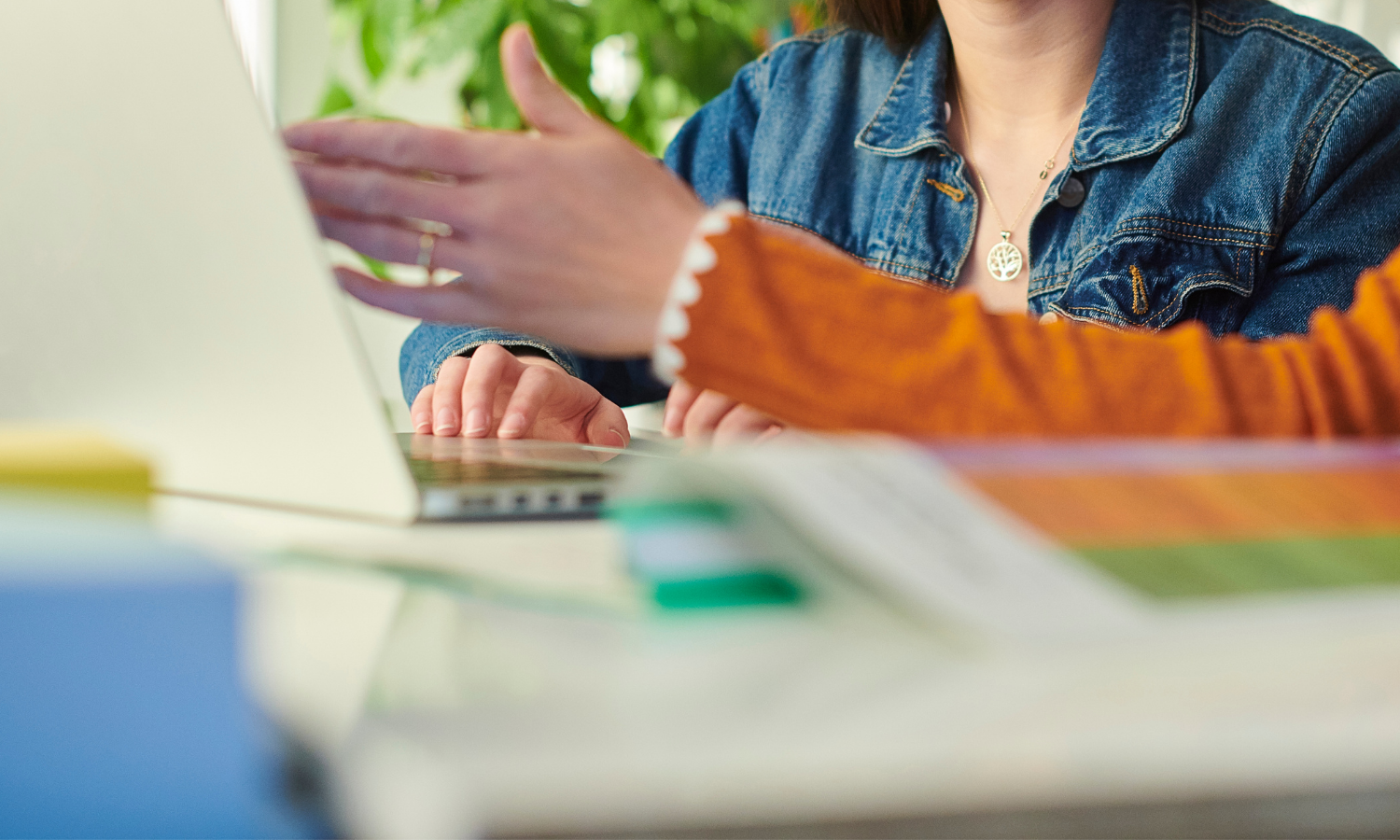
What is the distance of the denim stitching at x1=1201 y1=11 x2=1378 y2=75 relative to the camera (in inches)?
34.3

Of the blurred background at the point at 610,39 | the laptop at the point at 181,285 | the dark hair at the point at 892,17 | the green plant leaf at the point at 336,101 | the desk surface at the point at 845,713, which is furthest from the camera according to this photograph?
the green plant leaf at the point at 336,101

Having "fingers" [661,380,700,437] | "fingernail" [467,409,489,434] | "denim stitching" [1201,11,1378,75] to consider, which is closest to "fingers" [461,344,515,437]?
"fingernail" [467,409,489,434]

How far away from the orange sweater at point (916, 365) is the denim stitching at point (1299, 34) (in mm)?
561

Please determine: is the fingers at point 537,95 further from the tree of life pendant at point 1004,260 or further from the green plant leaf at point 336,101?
the green plant leaf at point 336,101

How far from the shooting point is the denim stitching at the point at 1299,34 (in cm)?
87

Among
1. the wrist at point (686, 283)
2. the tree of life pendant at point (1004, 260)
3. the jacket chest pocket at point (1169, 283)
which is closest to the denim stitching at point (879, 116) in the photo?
the tree of life pendant at point (1004, 260)

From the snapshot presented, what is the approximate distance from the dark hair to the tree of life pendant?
0.81 ft

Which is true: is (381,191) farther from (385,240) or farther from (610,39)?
(610,39)

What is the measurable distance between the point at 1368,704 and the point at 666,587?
14 centimetres

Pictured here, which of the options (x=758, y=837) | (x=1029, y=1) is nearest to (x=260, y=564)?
(x=758, y=837)

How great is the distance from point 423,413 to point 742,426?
0.92 feet

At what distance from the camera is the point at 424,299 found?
0.47 meters

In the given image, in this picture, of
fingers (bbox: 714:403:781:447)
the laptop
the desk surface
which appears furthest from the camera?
fingers (bbox: 714:403:781:447)

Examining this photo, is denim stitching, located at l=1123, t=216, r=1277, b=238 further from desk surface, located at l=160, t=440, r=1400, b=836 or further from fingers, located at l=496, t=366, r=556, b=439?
desk surface, located at l=160, t=440, r=1400, b=836
